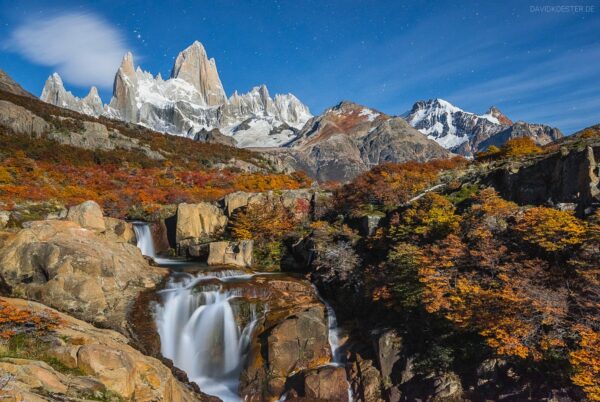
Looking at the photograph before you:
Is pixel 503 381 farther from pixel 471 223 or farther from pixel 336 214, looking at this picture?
pixel 336 214

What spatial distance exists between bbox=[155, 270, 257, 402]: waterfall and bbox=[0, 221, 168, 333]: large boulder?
6.66ft

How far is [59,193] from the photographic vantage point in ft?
125

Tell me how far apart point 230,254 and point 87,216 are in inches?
390

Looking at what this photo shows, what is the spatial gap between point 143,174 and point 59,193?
13481mm

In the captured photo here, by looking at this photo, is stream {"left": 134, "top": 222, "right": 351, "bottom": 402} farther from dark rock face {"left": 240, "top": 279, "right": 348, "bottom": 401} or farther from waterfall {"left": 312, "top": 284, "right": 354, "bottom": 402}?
dark rock face {"left": 240, "top": 279, "right": 348, "bottom": 401}

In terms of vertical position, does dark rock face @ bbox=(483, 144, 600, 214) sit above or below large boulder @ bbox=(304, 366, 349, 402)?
above

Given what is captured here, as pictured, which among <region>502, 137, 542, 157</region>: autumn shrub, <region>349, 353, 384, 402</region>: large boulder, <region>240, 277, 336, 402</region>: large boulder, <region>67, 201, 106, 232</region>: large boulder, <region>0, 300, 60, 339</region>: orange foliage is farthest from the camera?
<region>502, 137, 542, 157</region>: autumn shrub

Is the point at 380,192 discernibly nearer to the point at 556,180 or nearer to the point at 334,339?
the point at 556,180

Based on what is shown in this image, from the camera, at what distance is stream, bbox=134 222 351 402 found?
1719cm

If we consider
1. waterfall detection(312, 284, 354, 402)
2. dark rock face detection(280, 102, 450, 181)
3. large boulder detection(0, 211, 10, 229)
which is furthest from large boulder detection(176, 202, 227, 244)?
dark rock face detection(280, 102, 450, 181)

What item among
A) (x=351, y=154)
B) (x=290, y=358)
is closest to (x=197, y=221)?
(x=290, y=358)

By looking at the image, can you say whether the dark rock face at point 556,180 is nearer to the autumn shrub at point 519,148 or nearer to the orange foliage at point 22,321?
the autumn shrub at point 519,148

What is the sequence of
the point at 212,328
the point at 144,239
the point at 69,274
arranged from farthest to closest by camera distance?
the point at 144,239, the point at 212,328, the point at 69,274

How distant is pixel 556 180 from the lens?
19.3 metres
